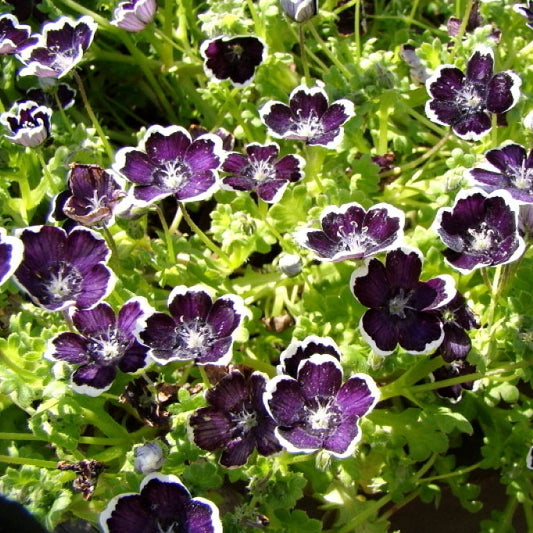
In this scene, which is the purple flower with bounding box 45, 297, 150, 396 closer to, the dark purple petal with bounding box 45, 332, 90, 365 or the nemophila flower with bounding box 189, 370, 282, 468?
the dark purple petal with bounding box 45, 332, 90, 365

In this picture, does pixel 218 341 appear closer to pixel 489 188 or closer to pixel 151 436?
pixel 151 436

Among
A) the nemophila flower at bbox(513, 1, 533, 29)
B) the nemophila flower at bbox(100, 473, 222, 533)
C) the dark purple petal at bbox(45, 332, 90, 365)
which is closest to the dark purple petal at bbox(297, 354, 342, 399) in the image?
the nemophila flower at bbox(100, 473, 222, 533)

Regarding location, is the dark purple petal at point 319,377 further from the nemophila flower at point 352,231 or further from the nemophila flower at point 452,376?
the nemophila flower at point 452,376

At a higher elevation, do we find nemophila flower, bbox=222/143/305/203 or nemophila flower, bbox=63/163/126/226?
nemophila flower, bbox=63/163/126/226

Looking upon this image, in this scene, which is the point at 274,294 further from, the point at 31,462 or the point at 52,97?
the point at 52,97

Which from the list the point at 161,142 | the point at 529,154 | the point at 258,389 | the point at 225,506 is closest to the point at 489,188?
the point at 529,154
